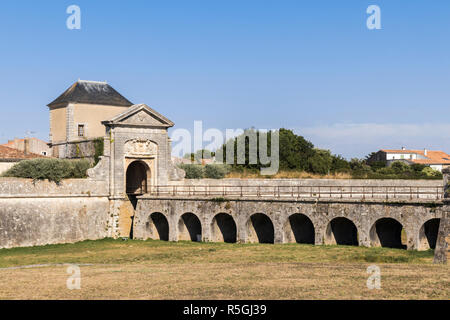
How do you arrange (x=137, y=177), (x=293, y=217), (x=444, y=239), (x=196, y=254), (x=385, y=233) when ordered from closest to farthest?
(x=444, y=239) < (x=196, y=254) < (x=385, y=233) < (x=293, y=217) < (x=137, y=177)

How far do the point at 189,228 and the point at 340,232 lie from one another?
1046 cm

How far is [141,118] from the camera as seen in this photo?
145ft

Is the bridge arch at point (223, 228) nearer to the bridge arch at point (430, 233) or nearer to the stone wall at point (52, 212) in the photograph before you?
the stone wall at point (52, 212)

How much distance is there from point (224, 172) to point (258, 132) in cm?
2161

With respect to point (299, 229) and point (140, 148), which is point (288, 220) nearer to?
point (299, 229)

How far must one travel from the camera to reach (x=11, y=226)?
126ft

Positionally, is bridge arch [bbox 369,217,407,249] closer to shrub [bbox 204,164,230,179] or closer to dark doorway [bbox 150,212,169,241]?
dark doorway [bbox 150,212,169,241]

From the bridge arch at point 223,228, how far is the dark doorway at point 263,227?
66.7 inches

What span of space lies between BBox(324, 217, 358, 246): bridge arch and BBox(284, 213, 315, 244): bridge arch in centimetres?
194

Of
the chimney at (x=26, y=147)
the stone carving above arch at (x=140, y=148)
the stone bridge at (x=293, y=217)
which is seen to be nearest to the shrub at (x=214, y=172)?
the stone bridge at (x=293, y=217)

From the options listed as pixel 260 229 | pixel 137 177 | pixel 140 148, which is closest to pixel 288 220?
pixel 260 229

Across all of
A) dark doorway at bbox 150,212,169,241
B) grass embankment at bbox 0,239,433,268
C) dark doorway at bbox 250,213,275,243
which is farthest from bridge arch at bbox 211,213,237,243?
dark doorway at bbox 150,212,169,241

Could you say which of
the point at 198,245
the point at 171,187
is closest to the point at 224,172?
the point at 171,187
